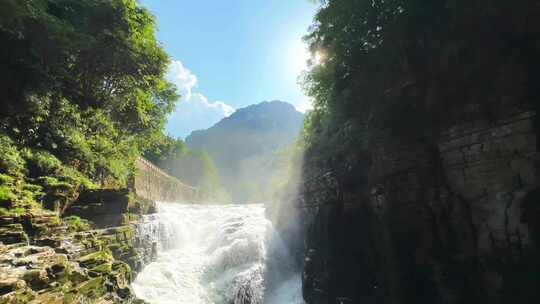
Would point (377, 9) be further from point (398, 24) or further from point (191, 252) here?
point (191, 252)

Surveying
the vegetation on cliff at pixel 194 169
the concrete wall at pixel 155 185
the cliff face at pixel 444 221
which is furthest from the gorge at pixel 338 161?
the vegetation on cliff at pixel 194 169

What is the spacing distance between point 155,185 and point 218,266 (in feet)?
79.9

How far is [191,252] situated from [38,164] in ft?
37.0

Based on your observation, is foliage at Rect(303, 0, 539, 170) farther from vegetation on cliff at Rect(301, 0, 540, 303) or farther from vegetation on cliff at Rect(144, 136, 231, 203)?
vegetation on cliff at Rect(144, 136, 231, 203)

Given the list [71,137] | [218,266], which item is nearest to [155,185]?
[218,266]

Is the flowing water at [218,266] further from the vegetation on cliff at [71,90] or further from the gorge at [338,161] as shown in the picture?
the vegetation on cliff at [71,90]

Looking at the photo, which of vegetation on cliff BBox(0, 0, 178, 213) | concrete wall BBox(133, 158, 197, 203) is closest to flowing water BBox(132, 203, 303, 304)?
vegetation on cliff BBox(0, 0, 178, 213)

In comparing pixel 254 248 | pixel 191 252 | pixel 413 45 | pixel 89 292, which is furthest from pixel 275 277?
pixel 413 45

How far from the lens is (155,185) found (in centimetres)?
3716

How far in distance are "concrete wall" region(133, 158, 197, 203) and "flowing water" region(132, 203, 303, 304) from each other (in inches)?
315

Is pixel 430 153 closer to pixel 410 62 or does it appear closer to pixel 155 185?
pixel 410 62

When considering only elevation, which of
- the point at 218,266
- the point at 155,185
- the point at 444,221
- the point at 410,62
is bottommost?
the point at 218,266

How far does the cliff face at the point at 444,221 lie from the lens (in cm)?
713

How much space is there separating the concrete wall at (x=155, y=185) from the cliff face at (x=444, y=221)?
20253mm
